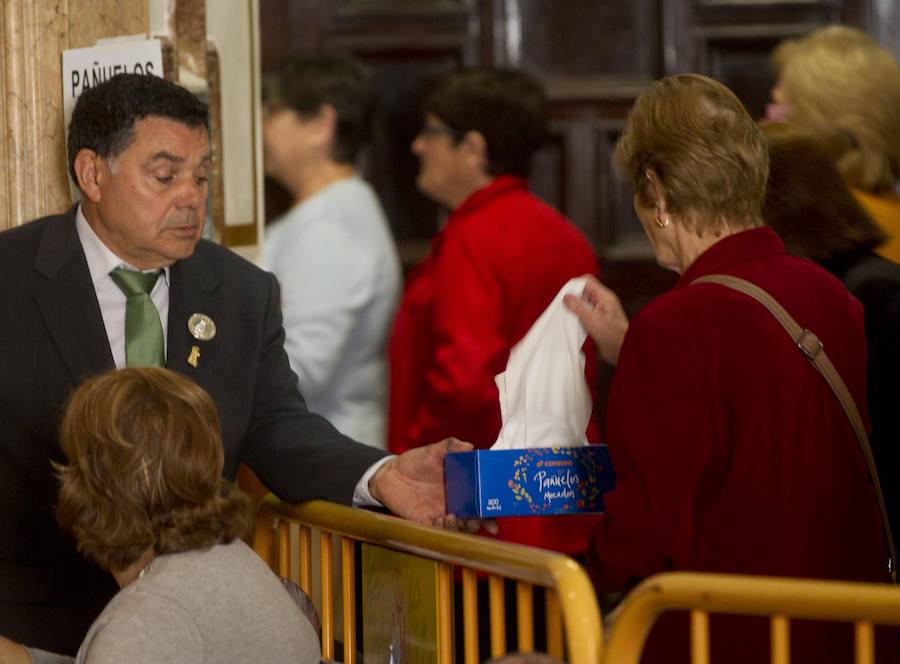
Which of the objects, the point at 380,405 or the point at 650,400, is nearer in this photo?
the point at 650,400

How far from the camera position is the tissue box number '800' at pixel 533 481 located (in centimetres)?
267

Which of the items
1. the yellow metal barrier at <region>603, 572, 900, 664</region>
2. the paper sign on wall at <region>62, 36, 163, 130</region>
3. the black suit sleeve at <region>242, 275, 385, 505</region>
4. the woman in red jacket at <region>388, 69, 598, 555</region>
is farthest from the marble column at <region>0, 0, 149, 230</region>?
the yellow metal barrier at <region>603, 572, 900, 664</region>

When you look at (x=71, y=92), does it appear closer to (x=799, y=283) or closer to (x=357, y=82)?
(x=799, y=283)

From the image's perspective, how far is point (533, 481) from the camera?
2688 millimetres

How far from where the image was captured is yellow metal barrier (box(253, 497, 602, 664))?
2268 mm

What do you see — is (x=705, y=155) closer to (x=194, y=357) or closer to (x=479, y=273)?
(x=194, y=357)

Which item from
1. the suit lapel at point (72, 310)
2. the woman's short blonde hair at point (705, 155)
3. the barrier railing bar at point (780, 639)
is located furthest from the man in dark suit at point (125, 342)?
the barrier railing bar at point (780, 639)

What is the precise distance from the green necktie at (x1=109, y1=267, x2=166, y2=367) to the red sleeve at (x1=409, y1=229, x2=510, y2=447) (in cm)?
150

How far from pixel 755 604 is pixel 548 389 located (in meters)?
0.81

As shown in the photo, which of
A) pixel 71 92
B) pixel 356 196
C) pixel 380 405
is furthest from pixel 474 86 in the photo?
A: pixel 71 92

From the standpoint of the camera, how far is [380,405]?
5059mm

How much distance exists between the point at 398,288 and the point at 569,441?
2325 millimetres

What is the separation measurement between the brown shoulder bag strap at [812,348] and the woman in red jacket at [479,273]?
163 cm

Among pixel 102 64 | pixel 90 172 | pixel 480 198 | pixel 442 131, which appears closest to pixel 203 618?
pixel 90 172
